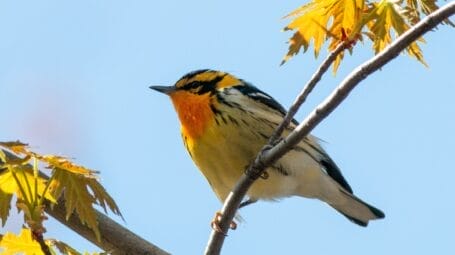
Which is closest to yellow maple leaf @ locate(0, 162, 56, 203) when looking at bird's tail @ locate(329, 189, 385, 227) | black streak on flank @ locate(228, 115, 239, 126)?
black streak on flank @ locate(228, 115, 239, 126)

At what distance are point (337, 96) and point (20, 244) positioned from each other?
1170mm

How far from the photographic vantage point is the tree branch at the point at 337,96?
2.49 metres

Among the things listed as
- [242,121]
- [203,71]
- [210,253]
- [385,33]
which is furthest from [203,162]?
[385,33]

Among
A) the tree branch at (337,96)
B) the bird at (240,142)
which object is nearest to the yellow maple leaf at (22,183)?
the tree branch at (337,96)

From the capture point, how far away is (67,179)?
2.99 m

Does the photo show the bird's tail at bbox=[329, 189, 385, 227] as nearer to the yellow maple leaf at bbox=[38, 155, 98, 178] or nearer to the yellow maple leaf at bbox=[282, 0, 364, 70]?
the yellow maple leaf at bbox=[282, 0, 364, 70]

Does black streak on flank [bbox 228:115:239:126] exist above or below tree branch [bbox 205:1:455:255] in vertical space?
below

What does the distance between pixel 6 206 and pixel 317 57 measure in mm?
1237

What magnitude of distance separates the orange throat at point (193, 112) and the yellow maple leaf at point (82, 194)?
1715 mm

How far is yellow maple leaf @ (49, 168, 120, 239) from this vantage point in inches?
117

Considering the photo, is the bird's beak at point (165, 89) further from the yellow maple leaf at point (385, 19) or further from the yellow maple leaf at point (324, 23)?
the yellow maple leaf at point (385, 19)

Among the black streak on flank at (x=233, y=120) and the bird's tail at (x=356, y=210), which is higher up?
the black streak on flank at (x=233, y=120)

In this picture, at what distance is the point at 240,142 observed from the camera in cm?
459

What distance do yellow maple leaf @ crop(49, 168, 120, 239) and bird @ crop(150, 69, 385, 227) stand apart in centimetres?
156
